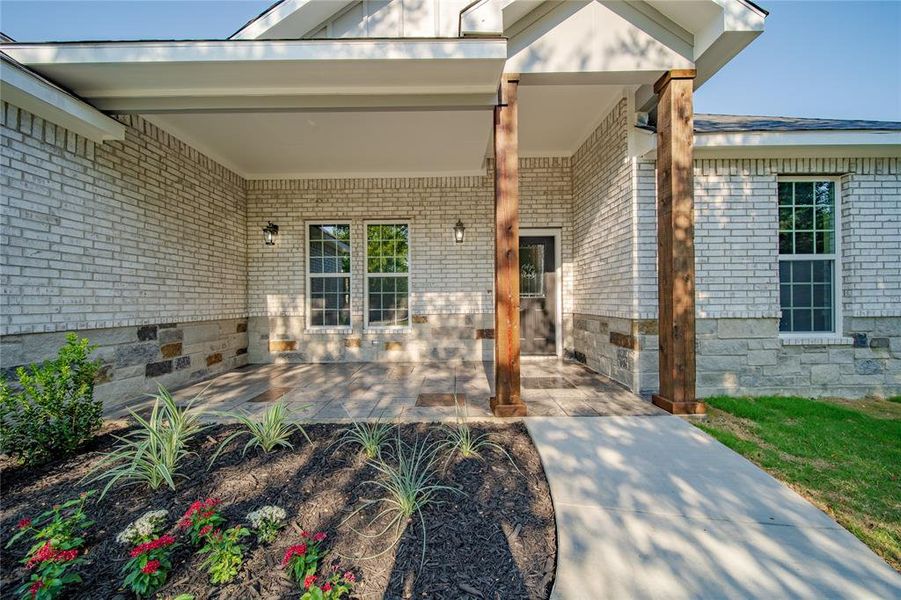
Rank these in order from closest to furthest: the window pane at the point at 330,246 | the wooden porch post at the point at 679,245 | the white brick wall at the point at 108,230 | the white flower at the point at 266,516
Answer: the white flower at the point at 266,516
the white brick wall at the point at 108,230
the wooden porch post at the point at 679,245
the window pane at the point at 330,246

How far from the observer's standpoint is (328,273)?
605 centimetres

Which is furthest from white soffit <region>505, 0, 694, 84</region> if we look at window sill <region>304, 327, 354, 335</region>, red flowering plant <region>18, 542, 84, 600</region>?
window sill <region>304, 327, 354, 335</region>

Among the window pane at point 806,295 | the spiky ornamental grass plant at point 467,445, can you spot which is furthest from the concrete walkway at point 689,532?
the window pane at point 806,295

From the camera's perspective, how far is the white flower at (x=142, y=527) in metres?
1.64

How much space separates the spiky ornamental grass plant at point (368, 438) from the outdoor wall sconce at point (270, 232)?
414 centimetres

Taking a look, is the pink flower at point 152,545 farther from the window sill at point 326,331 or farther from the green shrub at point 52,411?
the window sill at point 326,331

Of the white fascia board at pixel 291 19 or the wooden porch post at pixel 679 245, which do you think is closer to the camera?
the wooden porch post at pixel 679 245

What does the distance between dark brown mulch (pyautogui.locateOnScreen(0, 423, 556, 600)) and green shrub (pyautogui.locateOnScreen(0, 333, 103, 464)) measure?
0.13 meters

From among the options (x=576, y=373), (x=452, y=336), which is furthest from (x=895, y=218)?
(x=452, y=336)

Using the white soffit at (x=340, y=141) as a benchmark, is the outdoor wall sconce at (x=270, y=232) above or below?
below

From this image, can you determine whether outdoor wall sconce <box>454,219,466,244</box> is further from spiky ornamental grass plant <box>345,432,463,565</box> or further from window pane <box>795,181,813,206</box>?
window pane <box>795,181,813,206</box>

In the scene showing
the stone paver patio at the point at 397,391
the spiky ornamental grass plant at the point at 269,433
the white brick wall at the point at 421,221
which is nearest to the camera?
the spiky ornamental grass plant at the point at 269,433

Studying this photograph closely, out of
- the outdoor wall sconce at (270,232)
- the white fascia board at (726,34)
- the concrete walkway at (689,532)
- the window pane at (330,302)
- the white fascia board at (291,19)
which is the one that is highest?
the white fascia board at (291,19)

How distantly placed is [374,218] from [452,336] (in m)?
2.44
